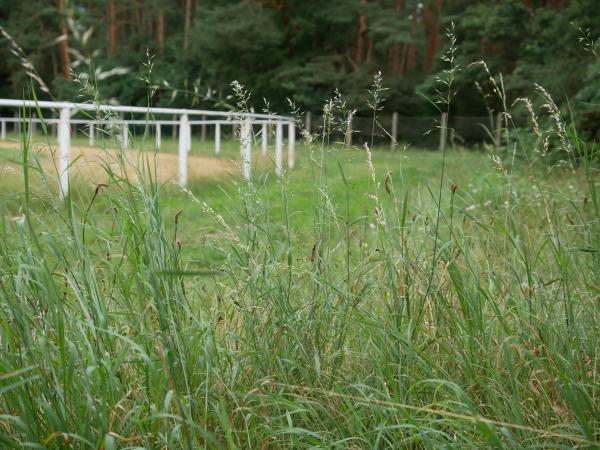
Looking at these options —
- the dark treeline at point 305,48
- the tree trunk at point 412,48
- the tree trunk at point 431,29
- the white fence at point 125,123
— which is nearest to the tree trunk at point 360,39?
the dark treeline at point 305,48

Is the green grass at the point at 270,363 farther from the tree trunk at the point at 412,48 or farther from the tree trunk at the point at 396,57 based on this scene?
the tree trunk at the point at 396,57

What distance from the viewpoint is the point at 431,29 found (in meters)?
28.4

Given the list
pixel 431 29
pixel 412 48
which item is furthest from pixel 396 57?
pixel 431 29

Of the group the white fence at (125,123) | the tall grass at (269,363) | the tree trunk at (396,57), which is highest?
the tree trunk at (396,57)

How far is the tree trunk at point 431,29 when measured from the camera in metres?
27.9

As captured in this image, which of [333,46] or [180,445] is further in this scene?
[333,46]

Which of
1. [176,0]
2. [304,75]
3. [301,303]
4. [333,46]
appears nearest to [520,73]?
[304,75]

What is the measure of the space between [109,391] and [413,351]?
0.69 meters

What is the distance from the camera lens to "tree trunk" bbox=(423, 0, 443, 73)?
1099 inches

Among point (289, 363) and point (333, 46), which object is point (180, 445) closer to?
point (289, 363)

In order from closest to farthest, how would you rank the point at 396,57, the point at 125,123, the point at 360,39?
the point at 125,123 < the point at 360,39 < the point at 396,57

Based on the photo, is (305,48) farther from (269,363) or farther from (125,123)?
(269,363)

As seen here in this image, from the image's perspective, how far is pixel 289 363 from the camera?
209 cm

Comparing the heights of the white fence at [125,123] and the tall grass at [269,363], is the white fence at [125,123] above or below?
above
